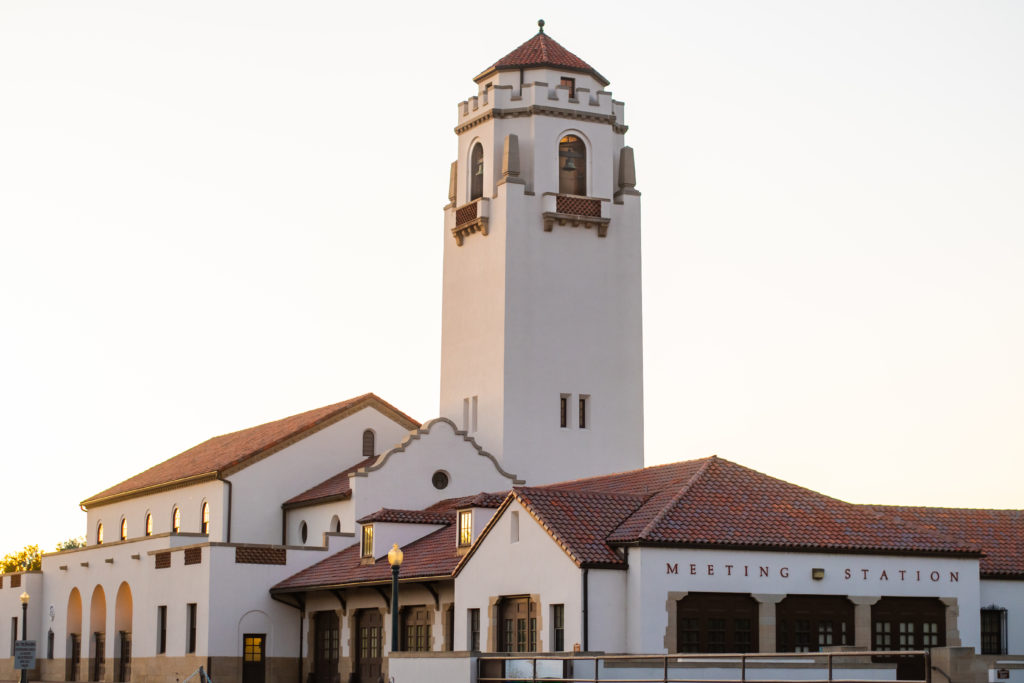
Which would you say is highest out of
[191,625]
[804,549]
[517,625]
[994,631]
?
[804,549]

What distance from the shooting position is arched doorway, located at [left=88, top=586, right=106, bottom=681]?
6278 cm

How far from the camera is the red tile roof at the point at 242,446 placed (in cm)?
5972

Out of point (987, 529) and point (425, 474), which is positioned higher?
point (425, 474)

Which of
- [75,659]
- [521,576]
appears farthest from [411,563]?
[75,659]

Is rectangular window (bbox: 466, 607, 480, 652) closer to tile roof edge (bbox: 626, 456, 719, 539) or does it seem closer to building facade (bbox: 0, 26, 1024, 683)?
building facade (bbox: 0, 26, 1024, 683)

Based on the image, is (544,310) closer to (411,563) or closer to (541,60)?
(541,60)

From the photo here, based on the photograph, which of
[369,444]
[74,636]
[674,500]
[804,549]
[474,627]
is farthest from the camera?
[74,636]

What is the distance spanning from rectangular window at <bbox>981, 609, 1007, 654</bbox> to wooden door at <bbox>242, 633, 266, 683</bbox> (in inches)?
932

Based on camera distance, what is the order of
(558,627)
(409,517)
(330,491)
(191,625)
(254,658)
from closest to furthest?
(558,627) → (409,517) → (254,658) → (191,625) → (330,491)

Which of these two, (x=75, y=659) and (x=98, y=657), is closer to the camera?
(x=98, y=657)

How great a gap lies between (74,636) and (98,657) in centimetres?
365

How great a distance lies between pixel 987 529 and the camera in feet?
152

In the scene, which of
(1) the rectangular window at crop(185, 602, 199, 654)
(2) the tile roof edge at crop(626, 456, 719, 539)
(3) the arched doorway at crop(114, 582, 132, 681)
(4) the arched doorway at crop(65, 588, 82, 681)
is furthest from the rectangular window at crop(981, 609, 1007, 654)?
(4) the arched doorway at crop(65, 588, 82, 681)

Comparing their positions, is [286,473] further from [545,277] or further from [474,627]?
[474,627]
